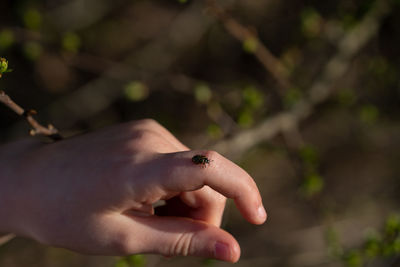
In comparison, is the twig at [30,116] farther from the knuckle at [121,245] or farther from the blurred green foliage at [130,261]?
the blurred green foliage at [130,261]

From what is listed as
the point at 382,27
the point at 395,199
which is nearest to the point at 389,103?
the point at 382,27

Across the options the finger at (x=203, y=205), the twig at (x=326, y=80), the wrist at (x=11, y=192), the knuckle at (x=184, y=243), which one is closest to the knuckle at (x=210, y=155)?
the finger at (x=203, y=205)

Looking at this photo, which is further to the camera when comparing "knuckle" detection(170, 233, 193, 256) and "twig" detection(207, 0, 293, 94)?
"twig" detection(207, 0, 293, 94)

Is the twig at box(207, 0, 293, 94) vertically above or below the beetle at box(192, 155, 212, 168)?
above

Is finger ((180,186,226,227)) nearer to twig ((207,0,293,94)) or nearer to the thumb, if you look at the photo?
the thumb

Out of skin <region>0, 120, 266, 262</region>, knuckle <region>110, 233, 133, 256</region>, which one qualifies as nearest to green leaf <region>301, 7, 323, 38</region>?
skin <region>0, 120, 266, 262</region>

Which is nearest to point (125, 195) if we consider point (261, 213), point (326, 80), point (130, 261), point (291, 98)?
point (261, 213)
